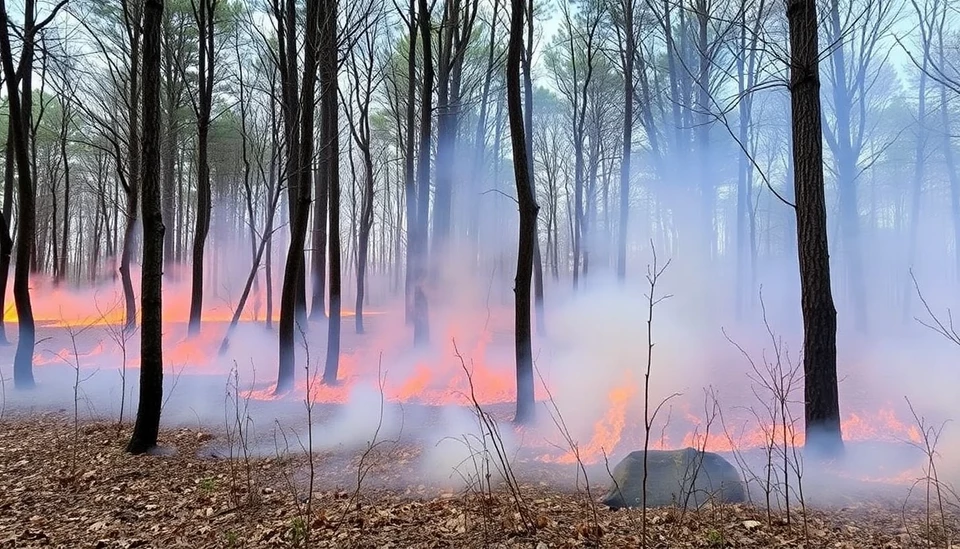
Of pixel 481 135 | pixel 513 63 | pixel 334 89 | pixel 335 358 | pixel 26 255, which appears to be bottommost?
pixel 335 358

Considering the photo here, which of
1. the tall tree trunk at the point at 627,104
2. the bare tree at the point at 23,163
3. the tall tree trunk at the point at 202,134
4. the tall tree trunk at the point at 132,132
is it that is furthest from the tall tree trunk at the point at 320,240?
the tall tree trunk at the point at 627,104

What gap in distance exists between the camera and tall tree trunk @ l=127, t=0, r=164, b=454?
5.29 meters

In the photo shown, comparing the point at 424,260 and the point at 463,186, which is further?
the point at 463,186

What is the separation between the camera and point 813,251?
5055mm

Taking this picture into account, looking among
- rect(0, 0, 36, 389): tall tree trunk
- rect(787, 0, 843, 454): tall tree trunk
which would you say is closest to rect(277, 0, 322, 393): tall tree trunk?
rect(0, 0, 36, 389): tall tree trunk

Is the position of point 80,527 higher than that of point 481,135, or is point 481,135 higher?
point 481,135

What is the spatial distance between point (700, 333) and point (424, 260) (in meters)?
6.88

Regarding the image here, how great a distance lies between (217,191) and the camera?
79.9ft

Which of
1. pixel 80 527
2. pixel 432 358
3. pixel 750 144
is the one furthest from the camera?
pixel 750 144

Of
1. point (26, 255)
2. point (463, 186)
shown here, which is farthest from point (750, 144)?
point (26, 255)

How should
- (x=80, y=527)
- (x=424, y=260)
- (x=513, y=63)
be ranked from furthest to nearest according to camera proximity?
1. (x=424, y=260)
2. (x=513, y=63)
3. (x=80, y=527)

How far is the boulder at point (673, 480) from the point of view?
4.18 metres

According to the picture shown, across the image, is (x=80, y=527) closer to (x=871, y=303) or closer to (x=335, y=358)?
(x=335, y=358)

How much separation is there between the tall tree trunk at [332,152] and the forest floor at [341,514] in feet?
Answer: 12.2
